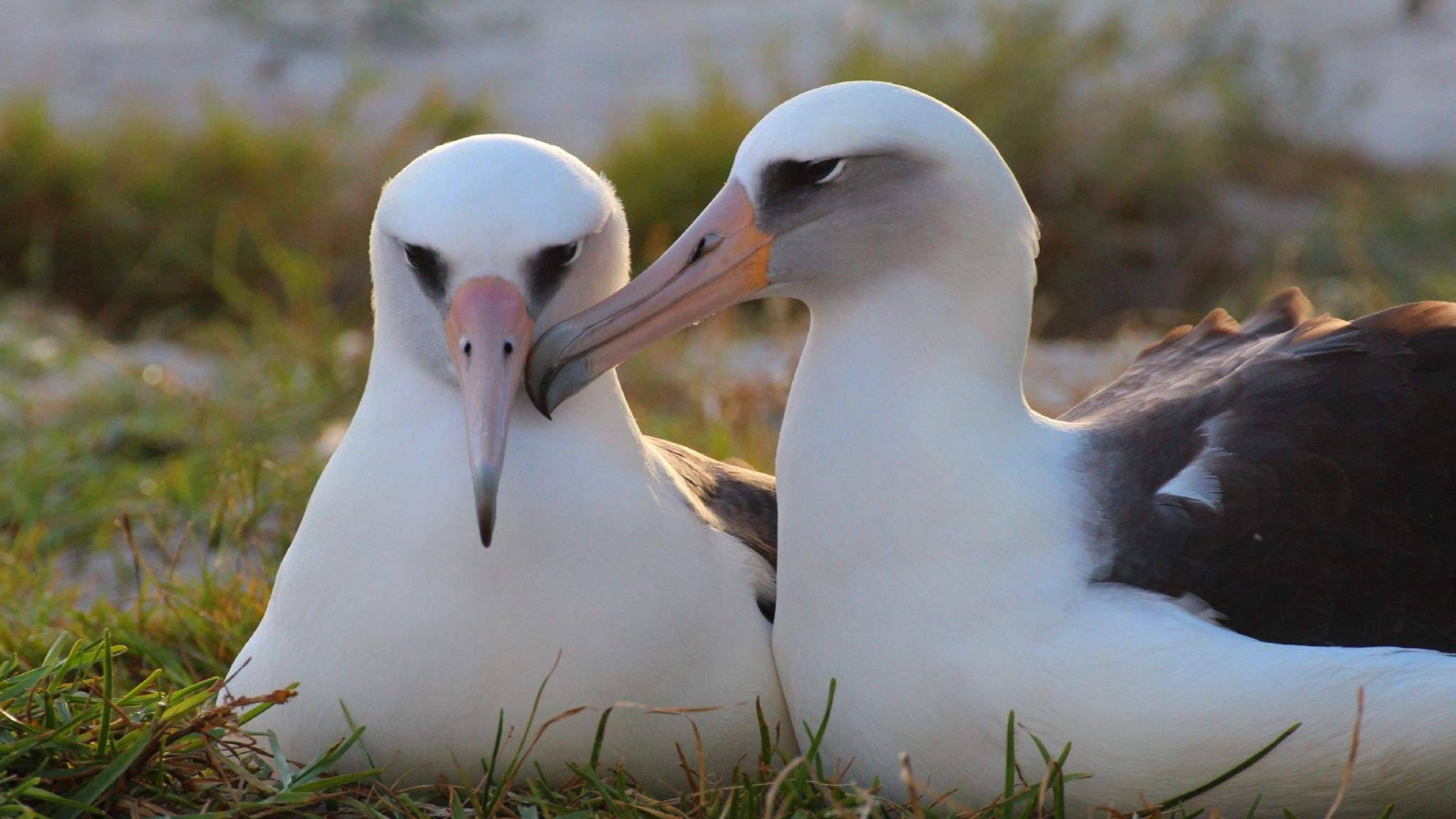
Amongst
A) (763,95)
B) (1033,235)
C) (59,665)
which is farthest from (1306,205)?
(59,665)

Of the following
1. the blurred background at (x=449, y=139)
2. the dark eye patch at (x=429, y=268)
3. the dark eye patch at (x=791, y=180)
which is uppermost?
the blurred background at (x=449, y=139)

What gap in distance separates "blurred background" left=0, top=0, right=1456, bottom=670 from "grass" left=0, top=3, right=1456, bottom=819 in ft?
0.08

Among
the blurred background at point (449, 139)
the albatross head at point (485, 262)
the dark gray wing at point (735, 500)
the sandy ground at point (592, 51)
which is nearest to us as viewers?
the albatross head at point (485, 262)

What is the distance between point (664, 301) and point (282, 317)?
5.91 meters

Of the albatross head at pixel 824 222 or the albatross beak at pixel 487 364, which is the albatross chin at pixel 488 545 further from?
the albatross head at pixel 824 222

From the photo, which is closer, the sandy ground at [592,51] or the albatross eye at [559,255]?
the albatross eye at [559,255]

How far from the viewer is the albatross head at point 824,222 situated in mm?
2904

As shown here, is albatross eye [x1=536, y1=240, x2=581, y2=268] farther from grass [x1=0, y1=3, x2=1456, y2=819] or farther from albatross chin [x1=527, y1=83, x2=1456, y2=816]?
grass [x1=0, y1=3, x2=1456, y2=819]

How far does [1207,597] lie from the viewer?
2.87m

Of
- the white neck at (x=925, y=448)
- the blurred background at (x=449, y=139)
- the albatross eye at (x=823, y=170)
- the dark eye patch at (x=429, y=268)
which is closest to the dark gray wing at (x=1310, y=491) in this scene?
the white neck at (x=925, y=448)

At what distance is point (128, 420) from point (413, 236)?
12.6 feet

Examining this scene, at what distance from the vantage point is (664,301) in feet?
9.65

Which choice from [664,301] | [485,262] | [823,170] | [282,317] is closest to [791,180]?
[823,170]

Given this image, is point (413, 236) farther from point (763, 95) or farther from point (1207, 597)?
point (763, 95)
